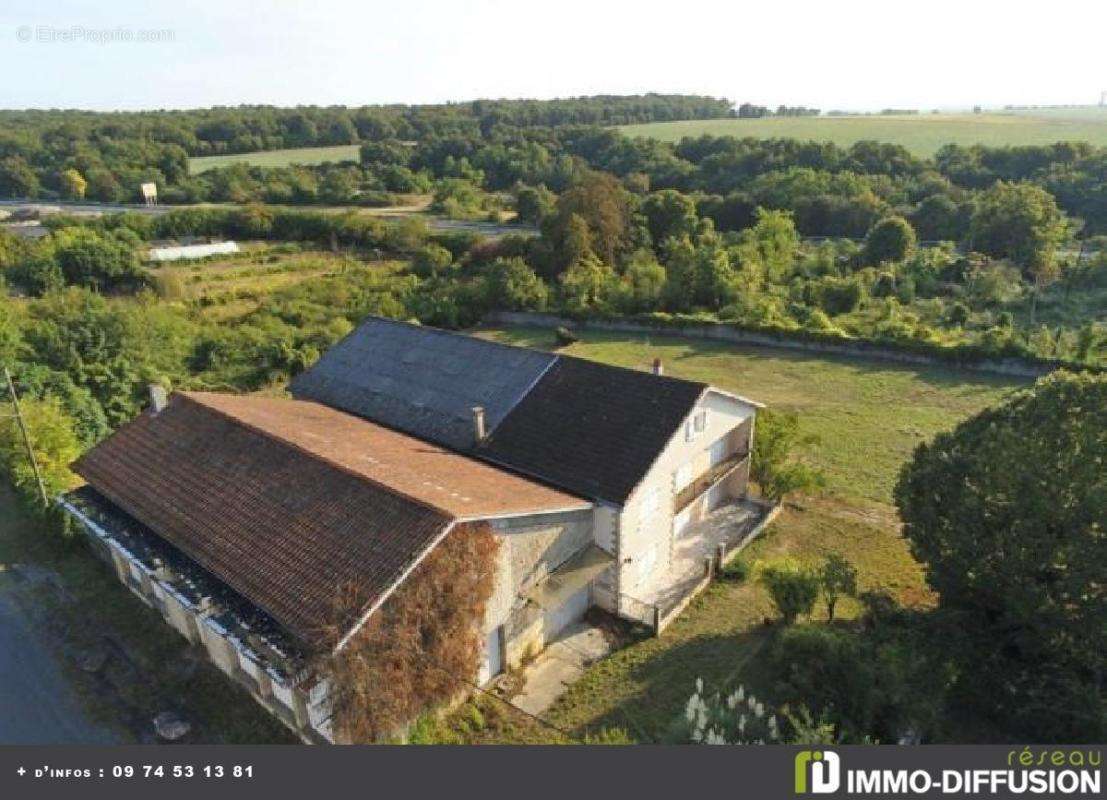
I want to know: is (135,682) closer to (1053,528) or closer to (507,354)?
(507,354)

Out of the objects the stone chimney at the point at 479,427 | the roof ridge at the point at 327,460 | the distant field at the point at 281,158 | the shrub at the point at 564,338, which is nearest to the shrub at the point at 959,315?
the shrub at the point at 564,338

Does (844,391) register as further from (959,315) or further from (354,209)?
(354,209)

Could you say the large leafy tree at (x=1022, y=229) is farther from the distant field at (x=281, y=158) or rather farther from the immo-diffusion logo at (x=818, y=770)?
the distant field at (x=281, y=158)

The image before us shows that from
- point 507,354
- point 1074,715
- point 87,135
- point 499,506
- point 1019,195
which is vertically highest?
point 87,135

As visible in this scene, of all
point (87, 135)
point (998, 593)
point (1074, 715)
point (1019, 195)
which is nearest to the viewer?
point (1074, 715)

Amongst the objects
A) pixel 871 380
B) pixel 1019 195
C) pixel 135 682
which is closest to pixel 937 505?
pixel 135 682

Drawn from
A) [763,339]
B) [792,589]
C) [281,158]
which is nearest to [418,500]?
[792,589]

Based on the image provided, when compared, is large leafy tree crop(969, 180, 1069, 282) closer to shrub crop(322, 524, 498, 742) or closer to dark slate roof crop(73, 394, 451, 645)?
shrub crop(322, 524, 498, 742)
